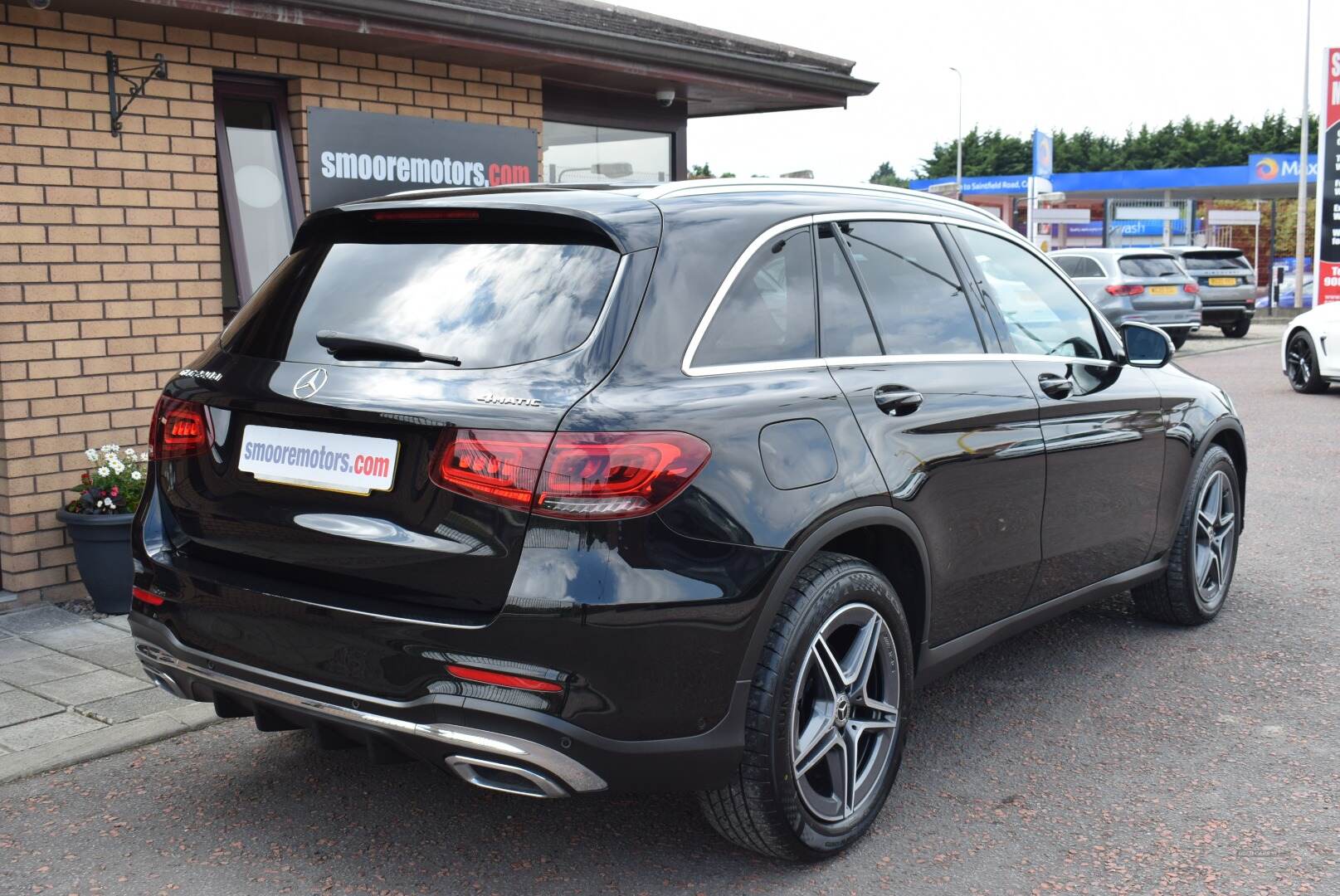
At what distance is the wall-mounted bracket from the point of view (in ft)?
21.0

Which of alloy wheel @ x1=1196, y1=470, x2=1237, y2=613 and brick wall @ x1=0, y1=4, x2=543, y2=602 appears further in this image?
brick wall @ x1=0, y1=4, x2=543, y2=602

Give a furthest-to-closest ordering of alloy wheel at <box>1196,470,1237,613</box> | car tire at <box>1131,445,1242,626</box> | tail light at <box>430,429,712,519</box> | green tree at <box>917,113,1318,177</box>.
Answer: green tree at <box>917,113,1318,177</box>
alloy wheel at <box>1196,470,1237,613</box>
car tire at <box>1131,445,1242,626</box>
tail light at <box>430,429,712,519</box>

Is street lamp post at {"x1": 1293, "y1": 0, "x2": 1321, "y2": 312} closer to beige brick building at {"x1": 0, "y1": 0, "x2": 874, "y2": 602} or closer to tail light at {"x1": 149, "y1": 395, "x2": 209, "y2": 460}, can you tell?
beige brick building at {"x1": 0, "y1": 0, "x2": 874, "y2": 602}

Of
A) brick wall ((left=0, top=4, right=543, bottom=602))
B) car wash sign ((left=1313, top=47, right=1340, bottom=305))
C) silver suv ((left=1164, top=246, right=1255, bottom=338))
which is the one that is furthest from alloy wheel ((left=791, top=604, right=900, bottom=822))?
silver suv ((left=1164, top=246, right=1255, bottom=338))

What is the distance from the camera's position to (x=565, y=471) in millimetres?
3010

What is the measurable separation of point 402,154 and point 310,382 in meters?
4.84

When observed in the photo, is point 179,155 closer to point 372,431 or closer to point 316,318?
point 316,318

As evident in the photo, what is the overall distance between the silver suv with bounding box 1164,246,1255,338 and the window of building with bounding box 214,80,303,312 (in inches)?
889

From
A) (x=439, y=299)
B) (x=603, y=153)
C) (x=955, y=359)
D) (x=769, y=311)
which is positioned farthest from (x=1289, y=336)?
(x=439, y=299)

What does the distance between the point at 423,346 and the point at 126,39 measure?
411 centimetres

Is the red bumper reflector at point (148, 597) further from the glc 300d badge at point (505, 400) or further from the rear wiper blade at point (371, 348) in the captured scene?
the glc 300d badge at point (505, 400)

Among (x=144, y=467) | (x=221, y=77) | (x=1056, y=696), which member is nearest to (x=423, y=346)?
(x=1056, y=696)

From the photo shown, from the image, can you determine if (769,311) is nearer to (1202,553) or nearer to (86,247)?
(1202,553)

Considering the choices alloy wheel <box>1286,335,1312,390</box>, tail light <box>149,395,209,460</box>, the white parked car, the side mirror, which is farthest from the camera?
alloy wheel <box>1286,335,1312,390</box>
